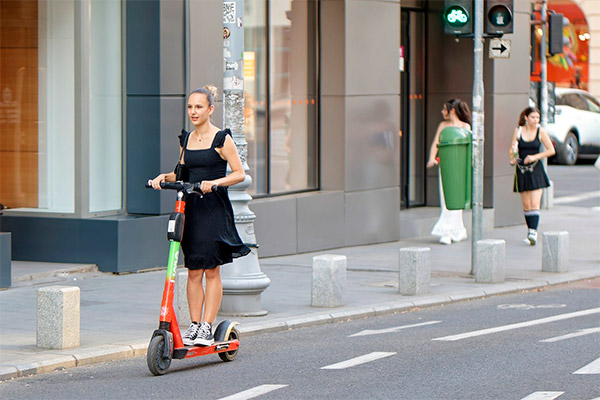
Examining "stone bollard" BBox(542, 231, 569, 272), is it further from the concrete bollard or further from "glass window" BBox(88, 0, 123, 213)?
the concrete bollard

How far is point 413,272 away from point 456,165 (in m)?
3.67

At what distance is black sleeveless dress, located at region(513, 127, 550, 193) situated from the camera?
55.7 feet

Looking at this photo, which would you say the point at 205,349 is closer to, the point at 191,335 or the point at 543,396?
the point at 191,335

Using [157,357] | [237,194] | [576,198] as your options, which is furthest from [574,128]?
[157,357]

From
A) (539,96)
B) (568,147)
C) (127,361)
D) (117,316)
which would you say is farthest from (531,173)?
(568,147)

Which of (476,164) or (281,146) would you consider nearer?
(476,164)

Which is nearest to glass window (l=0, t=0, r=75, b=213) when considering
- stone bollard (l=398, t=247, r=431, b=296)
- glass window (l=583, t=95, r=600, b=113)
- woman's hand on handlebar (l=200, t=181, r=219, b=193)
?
stone bollard (l=398, t=247, r=431, b=296)

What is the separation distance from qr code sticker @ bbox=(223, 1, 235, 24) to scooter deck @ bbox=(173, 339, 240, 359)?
3083mm

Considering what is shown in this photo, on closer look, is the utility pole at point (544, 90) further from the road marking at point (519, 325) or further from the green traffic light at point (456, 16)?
the road marking at point (519, 325)

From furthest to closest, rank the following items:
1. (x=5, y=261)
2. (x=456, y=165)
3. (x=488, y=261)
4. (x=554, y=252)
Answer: (x=456, y=165) → (x=554, y=252) → (x=488, y=261) → (x=5, y=261)

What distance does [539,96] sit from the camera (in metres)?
22.9

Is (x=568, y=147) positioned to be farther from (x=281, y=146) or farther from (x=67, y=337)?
(x=67, y=337)

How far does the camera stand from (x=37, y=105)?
1373 centimetres

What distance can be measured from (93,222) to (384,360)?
550 cm
